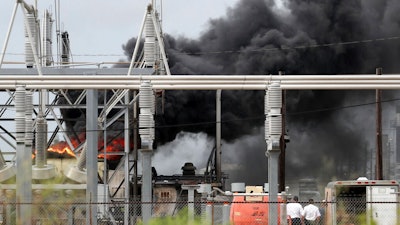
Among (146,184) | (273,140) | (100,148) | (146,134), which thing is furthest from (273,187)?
(100,148)

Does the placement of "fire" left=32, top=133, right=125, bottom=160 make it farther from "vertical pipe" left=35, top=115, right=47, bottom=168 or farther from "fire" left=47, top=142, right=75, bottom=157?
"vertical pipe" left=35, top=115, right=47, bottom=168

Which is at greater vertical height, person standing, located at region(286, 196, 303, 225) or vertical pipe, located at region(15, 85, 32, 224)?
vertical pipe, located at region(15, 85, 32, 224)

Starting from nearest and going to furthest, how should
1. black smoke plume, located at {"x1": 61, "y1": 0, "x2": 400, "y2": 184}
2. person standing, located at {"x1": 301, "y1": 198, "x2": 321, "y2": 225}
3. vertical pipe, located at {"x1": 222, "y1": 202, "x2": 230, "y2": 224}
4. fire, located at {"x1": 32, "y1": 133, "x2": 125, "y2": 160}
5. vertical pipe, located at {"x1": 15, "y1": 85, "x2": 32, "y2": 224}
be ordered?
vertical pipe, located at {"x1": 222, "y1": 202, "x2": 230, "y2": 224} → vertical pipe, located at {"x1": 15, "y1": 85, "x2": 32, "y2": 224} → person standing, located at {"x1": 301, "y1": 198, "x2": 321, "y2": 225} → fire, located at {"x1": 32, "y1": 133, "x2": 125, "y2": 160} → black smoke plume, located at {"x1": 61, "y1": 0, "x2": 400, "y2": 184}

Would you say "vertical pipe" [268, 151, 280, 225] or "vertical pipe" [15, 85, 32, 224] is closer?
"vertical pipe" [268, 151, 280, 225]

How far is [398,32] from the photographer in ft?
198

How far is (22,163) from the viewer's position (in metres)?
24.1

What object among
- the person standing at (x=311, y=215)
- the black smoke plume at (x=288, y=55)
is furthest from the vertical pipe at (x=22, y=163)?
the black smoke plume at (x=288, y=55)

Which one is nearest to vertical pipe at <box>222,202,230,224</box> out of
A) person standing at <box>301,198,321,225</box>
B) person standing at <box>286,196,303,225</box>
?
person standing at <box>286,196,303,225</box>

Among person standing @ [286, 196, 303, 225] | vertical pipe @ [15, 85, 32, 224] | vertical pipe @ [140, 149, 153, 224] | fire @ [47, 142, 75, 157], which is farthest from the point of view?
fire @ [47, 142, 75, 157]

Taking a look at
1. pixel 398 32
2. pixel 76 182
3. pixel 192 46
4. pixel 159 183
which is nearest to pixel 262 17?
pixel 192 46

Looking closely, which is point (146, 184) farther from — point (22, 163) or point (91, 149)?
point (91, 149)

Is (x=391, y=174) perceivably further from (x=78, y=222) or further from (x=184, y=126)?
(x=78, y=222)

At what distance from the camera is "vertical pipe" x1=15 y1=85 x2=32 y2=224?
23891 millimetres

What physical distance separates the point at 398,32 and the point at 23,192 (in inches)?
1598
